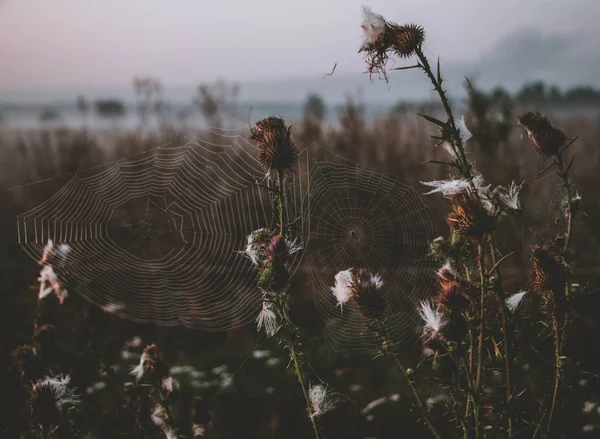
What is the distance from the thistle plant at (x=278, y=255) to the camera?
156 cm

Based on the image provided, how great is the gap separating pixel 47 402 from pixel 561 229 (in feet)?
10.7

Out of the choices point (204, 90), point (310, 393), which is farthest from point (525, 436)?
point (204, 90)

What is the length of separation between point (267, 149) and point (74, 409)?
100 centimetres

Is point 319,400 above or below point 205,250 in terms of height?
above

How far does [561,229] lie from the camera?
397cm

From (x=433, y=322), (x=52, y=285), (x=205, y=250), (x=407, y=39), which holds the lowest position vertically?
(x=205, y=250)

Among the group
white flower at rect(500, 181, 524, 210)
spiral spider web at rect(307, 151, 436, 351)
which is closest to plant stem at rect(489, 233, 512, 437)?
white flower at rect(500, 181, 524, 210)

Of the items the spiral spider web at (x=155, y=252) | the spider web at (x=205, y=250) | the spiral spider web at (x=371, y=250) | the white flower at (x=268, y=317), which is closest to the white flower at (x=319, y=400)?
the white flower at (x=268, y=317)

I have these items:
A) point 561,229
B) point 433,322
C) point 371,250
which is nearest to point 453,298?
point 433,322

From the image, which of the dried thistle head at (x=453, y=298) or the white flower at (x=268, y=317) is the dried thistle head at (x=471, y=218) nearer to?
the dried thistle head at (x=453, y=298)

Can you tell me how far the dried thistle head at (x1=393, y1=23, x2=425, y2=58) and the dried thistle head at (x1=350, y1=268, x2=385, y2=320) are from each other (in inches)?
22.6

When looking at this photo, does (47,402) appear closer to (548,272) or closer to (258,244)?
(258,244)

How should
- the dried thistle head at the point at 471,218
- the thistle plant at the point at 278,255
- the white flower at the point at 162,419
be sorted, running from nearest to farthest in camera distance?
the dried thistle head at the point at 471,218 < the thistle plant at the point at 278,255 < the white flower at the point at 162,419

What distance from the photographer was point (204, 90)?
21.5ft
